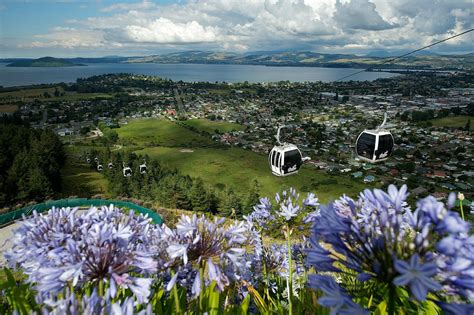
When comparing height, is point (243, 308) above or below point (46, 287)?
below

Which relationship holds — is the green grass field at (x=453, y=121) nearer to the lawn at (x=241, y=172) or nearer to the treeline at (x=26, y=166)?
the lawn at (x=241, y=172)

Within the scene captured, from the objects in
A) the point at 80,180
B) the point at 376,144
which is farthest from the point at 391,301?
the point at 80,180

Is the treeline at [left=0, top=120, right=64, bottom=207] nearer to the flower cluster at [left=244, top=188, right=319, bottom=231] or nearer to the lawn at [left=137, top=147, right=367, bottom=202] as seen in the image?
the lawn at [left=137, top=147, right=367, bottom=202]

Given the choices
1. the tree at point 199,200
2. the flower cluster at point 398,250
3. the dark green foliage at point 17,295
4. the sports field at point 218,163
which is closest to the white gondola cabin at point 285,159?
the dark green foliage at point 17,295

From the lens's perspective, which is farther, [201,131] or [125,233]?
[201,131]

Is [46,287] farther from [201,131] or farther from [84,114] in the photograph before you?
[84,114]

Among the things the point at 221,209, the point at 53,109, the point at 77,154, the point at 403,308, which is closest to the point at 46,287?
the point at 403,308
